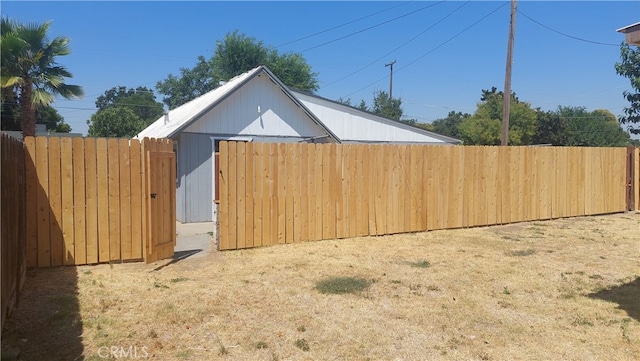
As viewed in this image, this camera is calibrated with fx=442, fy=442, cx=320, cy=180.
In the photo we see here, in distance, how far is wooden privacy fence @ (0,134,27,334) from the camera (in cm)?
403

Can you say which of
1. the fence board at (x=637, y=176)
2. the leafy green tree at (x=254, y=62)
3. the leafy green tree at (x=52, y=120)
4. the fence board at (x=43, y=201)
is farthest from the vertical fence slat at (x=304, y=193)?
the leafy green tree at (x=52, y=120)

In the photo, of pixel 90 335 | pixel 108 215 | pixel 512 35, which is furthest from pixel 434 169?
pixel 512 35

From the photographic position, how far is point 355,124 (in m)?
18.0

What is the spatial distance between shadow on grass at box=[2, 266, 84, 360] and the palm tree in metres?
11.3

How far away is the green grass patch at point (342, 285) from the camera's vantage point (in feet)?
18.1

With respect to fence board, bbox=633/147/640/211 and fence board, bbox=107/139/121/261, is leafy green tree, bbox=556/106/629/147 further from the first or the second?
fence board, bbox=107/139/121/261

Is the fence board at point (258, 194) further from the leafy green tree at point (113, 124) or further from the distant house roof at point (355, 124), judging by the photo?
the leafy green tree at point (113, 124)

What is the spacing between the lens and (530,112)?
42.0 metres

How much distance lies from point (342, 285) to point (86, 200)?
3.95 m

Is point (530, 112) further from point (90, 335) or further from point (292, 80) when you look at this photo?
point (90, 335)

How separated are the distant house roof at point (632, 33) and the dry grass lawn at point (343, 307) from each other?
2813mm

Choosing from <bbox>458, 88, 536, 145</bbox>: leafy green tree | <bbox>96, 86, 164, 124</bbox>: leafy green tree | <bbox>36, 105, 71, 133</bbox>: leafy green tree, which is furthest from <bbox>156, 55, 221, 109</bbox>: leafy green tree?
<bbox>458, 88, 536, 145</bbox>: leafy green tree

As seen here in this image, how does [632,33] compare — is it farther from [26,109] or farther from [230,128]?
[26,109]

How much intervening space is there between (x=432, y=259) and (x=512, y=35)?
12.5 metres
